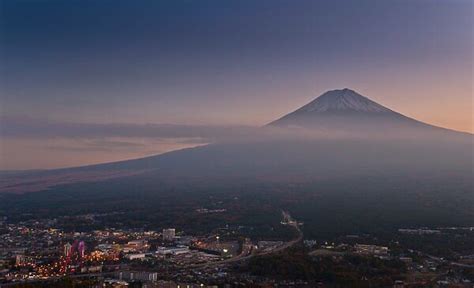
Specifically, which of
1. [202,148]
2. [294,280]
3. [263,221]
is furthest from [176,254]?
[202,148]

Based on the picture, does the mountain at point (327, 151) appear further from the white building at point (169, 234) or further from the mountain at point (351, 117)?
the white building at point (169, 234)

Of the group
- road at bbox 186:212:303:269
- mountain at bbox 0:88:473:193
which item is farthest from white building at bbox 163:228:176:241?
mountain at bbox 0:88:473:193

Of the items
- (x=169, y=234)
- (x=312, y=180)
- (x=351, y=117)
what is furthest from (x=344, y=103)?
(x=169, y=234)

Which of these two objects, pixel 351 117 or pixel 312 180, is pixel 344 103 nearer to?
pixel 351 117

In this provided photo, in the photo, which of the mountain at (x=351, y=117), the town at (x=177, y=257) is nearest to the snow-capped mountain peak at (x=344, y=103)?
the mountain at (x=351, y=117)

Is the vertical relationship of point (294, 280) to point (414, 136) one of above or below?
below

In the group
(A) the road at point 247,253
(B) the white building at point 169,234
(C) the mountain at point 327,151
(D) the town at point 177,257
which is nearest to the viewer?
(D) the town at point 177,257

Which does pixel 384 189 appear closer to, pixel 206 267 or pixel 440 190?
pixel 440 190

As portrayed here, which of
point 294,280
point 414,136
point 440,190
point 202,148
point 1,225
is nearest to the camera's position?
point 294,280
